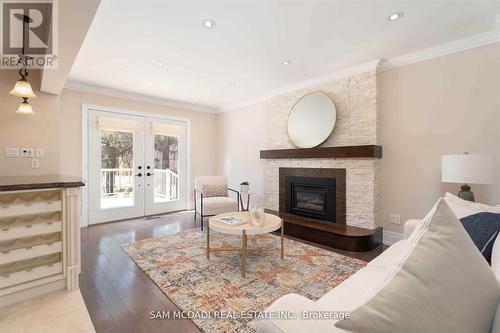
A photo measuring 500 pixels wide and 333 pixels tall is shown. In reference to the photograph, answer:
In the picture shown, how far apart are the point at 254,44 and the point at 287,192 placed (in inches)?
96.2

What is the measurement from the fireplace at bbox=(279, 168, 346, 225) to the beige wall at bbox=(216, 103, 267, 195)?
0.79 meters

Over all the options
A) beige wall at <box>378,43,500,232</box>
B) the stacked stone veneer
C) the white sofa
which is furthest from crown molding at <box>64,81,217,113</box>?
the white sofa

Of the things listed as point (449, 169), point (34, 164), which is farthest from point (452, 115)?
point (34, 164)

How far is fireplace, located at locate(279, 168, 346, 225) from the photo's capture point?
3.46m

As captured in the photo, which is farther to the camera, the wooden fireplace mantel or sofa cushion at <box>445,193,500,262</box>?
the wooden fireplace mantel

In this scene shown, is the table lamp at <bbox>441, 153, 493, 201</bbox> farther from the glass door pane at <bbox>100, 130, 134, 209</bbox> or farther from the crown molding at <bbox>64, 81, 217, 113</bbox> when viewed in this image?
the glass door pane at <bbox>100, 130, 134, 209</bbox>

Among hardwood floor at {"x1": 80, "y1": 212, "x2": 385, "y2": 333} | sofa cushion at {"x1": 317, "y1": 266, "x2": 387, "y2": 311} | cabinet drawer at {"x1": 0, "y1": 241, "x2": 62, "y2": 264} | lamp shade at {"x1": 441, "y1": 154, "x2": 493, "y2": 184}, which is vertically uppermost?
lamp shade at {"x1": 441, "y1": 154, "x2": 493, "y2": 184}

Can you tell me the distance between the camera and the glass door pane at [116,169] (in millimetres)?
4344

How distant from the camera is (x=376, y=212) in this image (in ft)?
10.6

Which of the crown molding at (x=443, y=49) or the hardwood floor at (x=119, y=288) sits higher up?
the crown molding at (x=443, y=49)

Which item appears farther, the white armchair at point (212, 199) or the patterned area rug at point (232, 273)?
the white armchair at point (212, 199)

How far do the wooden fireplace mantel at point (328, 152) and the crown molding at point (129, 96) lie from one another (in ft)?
7.14

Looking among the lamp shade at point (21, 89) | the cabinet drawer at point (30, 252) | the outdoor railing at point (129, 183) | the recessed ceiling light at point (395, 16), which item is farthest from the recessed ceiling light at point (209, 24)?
the outdoor railing at point (129, 183)

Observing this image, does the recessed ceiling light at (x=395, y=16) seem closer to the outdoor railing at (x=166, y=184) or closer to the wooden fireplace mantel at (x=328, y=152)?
the wooden fireplace mantel at (x=328, y=152)
